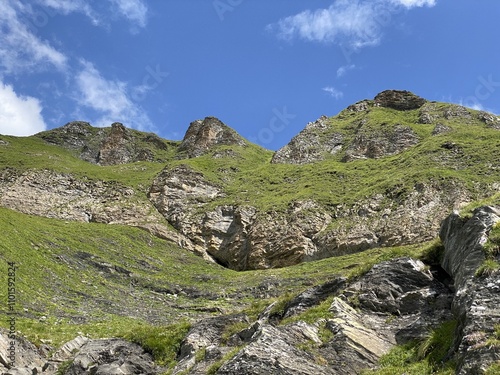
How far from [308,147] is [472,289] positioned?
313 ft

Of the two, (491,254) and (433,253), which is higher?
(433,253)

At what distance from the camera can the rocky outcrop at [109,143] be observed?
135962mm

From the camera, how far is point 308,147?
4254 inches

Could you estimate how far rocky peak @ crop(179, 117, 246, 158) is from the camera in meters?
130

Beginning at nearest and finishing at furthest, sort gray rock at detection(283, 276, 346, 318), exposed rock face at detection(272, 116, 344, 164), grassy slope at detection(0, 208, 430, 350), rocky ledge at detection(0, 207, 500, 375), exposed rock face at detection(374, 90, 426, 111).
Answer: rocky ledge at detection(0, 207, 500, 375), gray rock at detection(283, 276, 346, 318), grassy slope at detection(0, 208, 430, 350), exposed rock face at detection(272, 116, 344, 164), exposed rock face at detection(374, 90, 426, 111)

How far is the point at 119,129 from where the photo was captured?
144875 millimetres

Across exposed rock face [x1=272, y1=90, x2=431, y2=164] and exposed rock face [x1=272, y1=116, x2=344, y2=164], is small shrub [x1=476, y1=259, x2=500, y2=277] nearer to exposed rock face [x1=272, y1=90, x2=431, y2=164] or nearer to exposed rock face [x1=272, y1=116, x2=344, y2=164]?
exposed rock face [x1=272, y1=90, x2=431, y2=164]

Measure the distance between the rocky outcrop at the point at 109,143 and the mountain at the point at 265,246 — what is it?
33.7 inches

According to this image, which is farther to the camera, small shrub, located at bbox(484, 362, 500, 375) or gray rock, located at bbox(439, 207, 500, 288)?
gray rock, located at bbox(439, 207, 500, 288)

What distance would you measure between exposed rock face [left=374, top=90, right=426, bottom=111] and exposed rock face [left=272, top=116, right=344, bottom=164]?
2802 centimetres

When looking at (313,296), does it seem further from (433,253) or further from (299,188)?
(299,188)

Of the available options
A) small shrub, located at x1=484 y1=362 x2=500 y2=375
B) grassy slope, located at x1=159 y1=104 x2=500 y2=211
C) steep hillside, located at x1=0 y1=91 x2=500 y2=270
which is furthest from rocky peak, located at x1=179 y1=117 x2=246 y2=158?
small shrub, located at x1=484 y1=362 x2=500 y2=375

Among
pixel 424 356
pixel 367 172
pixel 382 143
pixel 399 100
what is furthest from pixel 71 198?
pixel 399 100

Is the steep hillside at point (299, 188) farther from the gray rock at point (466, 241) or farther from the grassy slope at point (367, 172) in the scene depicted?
the gray rock at point (466, 241)
